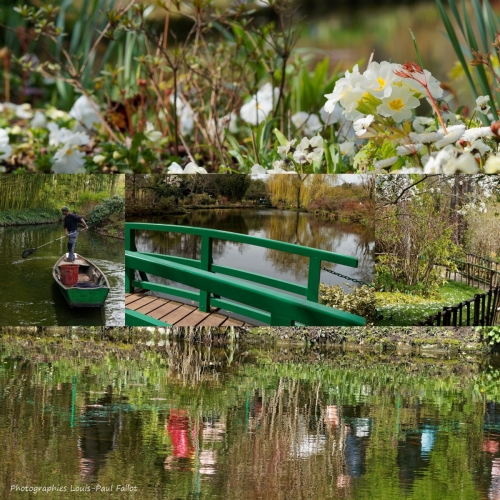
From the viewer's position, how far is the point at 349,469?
3223mm

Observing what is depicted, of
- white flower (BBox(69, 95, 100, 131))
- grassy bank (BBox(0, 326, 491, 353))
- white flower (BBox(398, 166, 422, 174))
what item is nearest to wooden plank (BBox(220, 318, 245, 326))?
grassy bank (BBox(0, 326, 491, 353))

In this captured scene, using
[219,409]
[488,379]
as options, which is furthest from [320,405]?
[488,379]

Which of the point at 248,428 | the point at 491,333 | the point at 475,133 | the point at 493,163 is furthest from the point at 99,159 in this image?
the point at 491,333

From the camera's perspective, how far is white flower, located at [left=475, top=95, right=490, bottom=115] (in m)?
4.63

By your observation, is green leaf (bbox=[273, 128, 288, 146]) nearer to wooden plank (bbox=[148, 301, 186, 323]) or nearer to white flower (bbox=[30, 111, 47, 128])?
wooden plank (bbox=[148, 301, 186, 323])

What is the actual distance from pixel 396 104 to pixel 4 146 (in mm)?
2870

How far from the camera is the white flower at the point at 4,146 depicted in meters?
5.34

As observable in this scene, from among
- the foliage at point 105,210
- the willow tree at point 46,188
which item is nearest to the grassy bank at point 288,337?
the foliage at point 105,210

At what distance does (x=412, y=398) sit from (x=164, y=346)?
2803 mm

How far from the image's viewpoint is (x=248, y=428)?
3898 mm

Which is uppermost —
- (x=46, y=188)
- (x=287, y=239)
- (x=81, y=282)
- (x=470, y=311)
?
(x=46, y=188)

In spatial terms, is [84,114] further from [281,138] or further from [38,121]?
[281,138]

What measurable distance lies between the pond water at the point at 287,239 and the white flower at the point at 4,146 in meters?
1.45

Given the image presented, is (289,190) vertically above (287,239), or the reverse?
(289,190)
